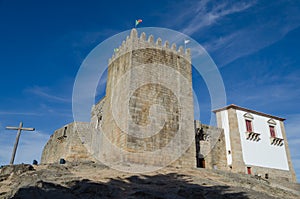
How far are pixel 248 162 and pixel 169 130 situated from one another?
10.3 metres

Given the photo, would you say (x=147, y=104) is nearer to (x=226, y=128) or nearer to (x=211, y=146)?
(x=211, y=146)

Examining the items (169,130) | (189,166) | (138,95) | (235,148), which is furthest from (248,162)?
(138,95)

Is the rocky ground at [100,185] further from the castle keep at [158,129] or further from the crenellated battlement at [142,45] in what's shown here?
the crenellated battlement at [142,45]

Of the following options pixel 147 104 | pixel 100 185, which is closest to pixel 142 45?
pixel 147 104

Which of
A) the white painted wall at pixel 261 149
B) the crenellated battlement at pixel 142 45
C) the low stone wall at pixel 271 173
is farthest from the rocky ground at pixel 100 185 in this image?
the white painted wall at pixel 261 149

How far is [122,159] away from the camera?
40.2 feet

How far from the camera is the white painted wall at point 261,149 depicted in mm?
21203

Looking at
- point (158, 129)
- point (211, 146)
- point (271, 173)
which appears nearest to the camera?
point (158, 129)

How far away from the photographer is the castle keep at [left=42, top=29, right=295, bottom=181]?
13258 mm

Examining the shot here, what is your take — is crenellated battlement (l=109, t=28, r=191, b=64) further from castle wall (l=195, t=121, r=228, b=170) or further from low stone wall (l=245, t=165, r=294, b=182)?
low stone wall (l=245, t=165, r=294, b=182)

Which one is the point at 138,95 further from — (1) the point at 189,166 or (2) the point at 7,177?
(2) the point at 7,177

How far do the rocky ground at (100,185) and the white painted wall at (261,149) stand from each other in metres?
10.5

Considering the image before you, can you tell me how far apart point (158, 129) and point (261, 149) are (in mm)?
12985

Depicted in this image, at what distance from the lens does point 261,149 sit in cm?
2212
